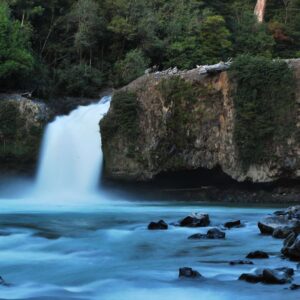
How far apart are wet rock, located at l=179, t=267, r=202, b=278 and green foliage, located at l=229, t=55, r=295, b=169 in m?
15.0

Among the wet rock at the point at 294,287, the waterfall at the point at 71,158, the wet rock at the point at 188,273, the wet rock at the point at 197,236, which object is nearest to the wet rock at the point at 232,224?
the wet rock at the point at 197,236

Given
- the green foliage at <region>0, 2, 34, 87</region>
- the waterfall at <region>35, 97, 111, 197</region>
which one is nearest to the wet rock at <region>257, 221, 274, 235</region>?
the waterfall at <region>35, 97, 111, 197</region>

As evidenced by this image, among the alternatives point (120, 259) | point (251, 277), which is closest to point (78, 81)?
point (120, 259)

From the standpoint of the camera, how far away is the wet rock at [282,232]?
1214 centimetres

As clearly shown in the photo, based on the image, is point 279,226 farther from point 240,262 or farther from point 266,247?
point 240,262

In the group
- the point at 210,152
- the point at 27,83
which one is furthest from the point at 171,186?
the point at 27,83

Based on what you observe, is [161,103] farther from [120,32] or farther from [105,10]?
[105,10]

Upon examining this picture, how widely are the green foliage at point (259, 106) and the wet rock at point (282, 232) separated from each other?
10.8 m

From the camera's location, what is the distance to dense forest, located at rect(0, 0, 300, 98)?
29906 mm

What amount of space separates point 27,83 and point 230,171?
11.2m

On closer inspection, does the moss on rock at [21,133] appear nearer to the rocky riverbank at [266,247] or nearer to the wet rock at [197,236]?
the rocky riverbank at [266,247]

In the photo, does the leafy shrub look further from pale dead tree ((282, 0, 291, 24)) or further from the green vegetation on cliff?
pale dead tree ((282, 0, 291, 24))

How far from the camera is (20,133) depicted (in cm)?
2533

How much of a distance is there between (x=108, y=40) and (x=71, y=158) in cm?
1093
